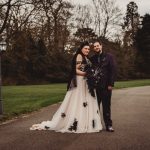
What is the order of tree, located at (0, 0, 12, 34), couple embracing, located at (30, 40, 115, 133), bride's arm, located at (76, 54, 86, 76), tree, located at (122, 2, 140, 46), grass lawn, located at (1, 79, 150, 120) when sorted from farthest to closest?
tree, located at (122, 2, 140, 46) < tree, located at (0, 0, 12, 34) < grass lawn, located at (1, 79, 150, 120) < bride's arm, located at (76, 54, 86, 76) < couple embracing, located at (30, 40, 115, 133)

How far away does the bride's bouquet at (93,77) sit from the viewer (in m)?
11.7

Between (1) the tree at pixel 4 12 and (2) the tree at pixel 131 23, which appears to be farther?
(2) the tree at pixel 131 23

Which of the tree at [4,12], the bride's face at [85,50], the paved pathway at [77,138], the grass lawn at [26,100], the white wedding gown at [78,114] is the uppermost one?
the tree at [4,12]

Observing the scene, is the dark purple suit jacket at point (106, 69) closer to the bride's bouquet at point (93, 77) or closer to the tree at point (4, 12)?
the bride's bouquet at point (93, 77)

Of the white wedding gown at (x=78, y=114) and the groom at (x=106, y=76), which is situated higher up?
the groom at (x=106, y=76)

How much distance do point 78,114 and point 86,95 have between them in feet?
1.64

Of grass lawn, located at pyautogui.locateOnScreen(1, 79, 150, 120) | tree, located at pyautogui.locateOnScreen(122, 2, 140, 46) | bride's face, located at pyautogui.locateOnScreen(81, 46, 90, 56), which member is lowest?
grass lawn, located at pyautogui.locateOnScreen(1, 79, 150, 120)

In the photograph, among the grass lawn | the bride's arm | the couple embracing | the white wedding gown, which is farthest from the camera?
the grass lawn

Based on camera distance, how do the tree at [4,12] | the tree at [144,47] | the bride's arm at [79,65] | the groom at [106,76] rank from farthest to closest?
1. the tree at [144,47]
2. the tree at [4,12]
3. the bride's arm at [79,65]
4. the groom at [106,76]

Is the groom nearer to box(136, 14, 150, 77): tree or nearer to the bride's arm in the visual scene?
the bride's arm

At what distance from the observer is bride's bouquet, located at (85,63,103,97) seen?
38.4 feet

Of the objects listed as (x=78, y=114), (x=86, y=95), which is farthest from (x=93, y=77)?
(x=78, y=114)

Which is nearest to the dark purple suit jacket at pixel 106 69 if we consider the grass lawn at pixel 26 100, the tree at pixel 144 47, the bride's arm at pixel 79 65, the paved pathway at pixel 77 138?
the bride's arm at pixel 79 65

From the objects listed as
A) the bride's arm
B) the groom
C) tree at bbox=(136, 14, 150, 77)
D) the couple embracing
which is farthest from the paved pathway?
tree at bbox=(136, 14, 150, 77)
